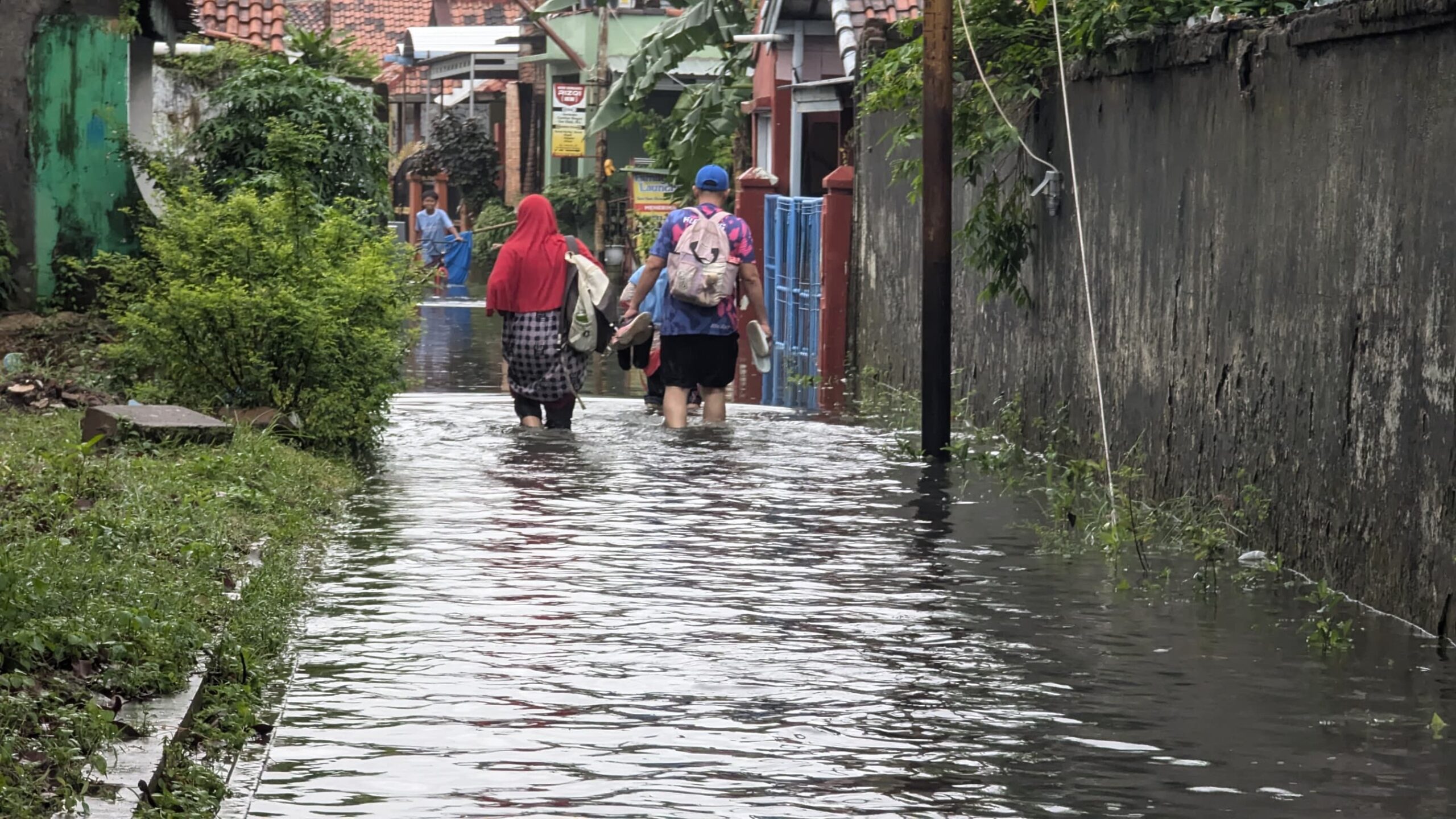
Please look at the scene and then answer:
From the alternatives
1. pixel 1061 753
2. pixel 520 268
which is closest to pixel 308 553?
pixel 1061 753

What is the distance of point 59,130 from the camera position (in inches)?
704

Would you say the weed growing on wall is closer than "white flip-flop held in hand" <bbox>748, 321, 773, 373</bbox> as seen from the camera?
Yes

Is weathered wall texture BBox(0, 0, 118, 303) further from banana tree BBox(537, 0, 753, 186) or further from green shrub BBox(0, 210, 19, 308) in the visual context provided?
banana tree BBox(537, 0, 753, 186)

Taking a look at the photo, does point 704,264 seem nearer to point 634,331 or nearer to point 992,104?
point 634,331

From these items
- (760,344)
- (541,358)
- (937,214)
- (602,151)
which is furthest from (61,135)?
(602,151)

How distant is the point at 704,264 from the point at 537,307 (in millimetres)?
1203

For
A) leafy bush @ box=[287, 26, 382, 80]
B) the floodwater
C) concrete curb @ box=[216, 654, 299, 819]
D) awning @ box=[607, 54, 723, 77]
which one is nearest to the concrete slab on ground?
the floodwater

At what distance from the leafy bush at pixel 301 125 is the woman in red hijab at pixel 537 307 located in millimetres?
4036

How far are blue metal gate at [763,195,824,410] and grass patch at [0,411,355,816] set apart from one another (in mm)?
8853

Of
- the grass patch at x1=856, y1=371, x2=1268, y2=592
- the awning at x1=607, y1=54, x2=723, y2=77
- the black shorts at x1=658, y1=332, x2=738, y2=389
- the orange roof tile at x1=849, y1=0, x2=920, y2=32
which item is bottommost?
the grass patch at x1=856, y1=371, x2=1268, y2=592

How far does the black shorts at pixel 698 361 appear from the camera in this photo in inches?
605

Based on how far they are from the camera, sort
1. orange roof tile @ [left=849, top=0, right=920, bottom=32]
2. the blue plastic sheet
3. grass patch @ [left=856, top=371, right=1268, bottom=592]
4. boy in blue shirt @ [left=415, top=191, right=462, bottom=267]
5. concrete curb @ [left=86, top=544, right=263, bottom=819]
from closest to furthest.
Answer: concrete curb @ [left=86, top=544, right=263, bottom=819] < grass patch @ [left=856, top=371, right=1268, bottom=592] < orange roof tile @ [left=849, top=0, right=920, bottom=32] < boy in blue shirt @ [left=415, top=191, right=462, bottom=267] < the blue plastic sheet

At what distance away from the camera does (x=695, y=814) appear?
18.7 ft

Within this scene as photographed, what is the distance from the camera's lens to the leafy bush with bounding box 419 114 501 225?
5222 centimetres
